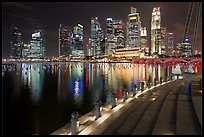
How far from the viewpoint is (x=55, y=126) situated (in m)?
13.7

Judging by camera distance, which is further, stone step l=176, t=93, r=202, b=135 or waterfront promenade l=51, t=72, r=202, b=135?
waterfront promenade l=51, t=72, r=202, b=135

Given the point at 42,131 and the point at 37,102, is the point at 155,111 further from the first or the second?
the point at 37,102

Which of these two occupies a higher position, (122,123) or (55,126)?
(122,123)

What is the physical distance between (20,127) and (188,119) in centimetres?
975

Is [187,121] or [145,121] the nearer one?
[187,121]

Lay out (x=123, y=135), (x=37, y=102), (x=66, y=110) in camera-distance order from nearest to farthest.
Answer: (x=123, y=135) → (x=66, y=110) → (x=37, y=102)

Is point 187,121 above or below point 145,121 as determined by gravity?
above

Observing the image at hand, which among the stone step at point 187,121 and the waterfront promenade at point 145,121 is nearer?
the stone step at point 187,121

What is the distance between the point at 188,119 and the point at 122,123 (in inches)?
99.2

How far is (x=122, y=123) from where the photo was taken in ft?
30.6

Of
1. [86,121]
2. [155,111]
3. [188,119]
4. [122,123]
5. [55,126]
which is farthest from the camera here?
[55,126]

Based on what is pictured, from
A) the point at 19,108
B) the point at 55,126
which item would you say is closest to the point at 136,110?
the point at 55,126

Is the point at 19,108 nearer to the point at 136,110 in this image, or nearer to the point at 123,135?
the point at 136,110

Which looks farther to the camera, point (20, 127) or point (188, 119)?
point (20, 127)
